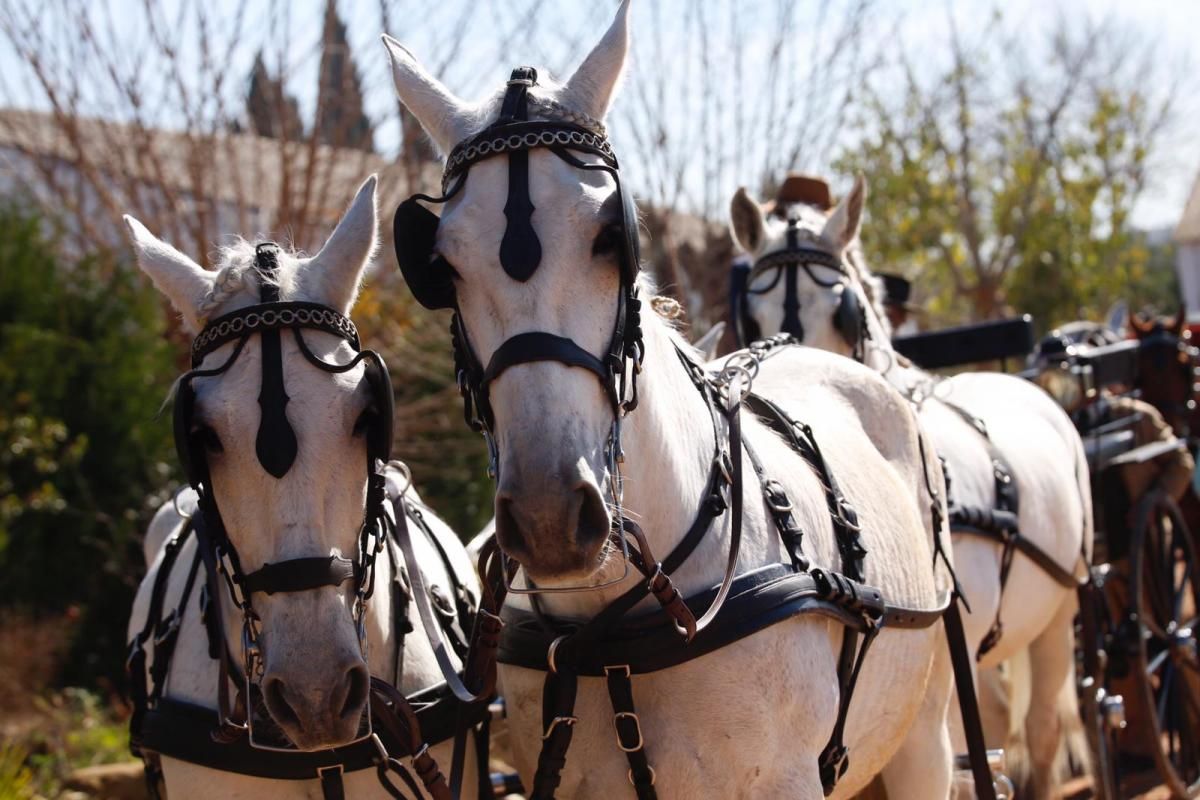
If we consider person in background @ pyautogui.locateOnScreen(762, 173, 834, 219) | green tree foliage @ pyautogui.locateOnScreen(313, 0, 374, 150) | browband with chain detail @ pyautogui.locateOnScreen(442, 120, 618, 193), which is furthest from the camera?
green tree foliage @ pyautogui.locateOnScreen(313, 0, 374, 150)

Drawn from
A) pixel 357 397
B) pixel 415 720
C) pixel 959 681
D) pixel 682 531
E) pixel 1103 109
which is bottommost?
pixel 959 681

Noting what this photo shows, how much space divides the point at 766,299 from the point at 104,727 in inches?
198

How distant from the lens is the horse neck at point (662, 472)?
2.53 meters

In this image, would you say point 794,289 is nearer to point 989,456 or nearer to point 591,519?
point 989,456

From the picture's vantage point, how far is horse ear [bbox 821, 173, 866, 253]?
16.7ft

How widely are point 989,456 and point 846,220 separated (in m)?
1.09

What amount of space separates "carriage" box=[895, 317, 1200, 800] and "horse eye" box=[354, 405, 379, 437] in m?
4.00

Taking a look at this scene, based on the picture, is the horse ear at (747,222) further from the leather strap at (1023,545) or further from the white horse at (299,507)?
the white horse at (299,507)

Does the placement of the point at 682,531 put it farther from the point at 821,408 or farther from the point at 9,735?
the point at 9,735

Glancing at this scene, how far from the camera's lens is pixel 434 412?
9.16 meters

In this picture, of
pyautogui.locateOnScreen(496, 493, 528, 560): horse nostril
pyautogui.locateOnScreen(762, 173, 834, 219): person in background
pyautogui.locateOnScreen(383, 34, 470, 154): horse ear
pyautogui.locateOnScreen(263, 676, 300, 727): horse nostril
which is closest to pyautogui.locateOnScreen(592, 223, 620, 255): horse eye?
pyautogui.locateOnScreen(383, 34, 470, 154): horse ear

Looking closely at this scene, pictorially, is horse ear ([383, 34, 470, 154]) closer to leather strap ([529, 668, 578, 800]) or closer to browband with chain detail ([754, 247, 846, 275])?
leather strap ([529, 668, 578, 800])

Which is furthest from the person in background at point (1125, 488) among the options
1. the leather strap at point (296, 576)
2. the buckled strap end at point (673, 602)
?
the leather strap at point (296, 576)

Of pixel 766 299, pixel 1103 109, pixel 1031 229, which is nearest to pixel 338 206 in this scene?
pixel 766 299
